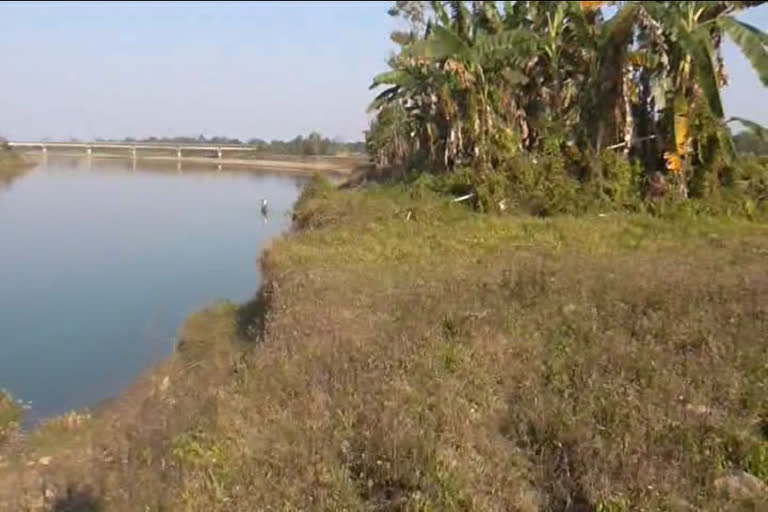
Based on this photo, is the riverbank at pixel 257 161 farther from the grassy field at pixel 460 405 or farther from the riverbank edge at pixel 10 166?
the grassy field at pixel 460 405

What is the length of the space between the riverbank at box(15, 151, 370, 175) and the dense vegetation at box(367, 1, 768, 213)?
158 feet

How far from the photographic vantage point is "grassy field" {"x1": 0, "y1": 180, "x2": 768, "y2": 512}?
4262 mm

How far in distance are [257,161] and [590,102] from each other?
73999 mm

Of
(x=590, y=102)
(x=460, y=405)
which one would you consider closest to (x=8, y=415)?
(x=460, y=405)

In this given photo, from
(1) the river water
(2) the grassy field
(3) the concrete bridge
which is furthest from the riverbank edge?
(2) the grassy field

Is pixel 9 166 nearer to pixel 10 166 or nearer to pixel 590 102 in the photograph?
pixel 10 166

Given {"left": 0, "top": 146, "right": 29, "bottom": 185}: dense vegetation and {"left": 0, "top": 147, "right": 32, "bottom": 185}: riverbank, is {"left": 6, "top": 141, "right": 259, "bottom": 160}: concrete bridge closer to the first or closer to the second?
{"left": 0, "top": 146, "right": 29, "bottom": 185}: dense vegetation

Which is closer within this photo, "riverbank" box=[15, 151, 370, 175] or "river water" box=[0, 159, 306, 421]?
"river water" box=[0, 159, 306, 421]

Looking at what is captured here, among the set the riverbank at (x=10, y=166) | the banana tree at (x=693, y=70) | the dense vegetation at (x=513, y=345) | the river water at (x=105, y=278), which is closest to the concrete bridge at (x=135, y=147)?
the riverbank at (x=10, y=166)

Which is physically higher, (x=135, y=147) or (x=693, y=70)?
(x=693, y=70)

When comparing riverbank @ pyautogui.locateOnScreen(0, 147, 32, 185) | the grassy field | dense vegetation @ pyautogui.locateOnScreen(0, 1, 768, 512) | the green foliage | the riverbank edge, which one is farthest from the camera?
the riverbank edge

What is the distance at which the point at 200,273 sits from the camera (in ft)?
67.1

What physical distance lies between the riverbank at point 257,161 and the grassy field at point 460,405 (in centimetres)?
5804

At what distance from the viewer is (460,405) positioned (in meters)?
5.17
